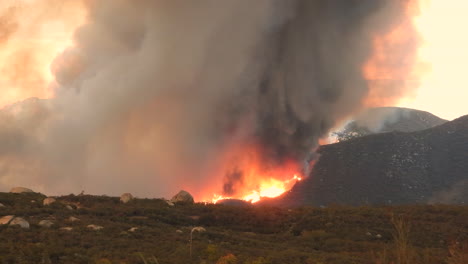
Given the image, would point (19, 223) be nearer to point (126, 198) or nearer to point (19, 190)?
point (126, 198)

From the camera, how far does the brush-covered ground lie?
22.5m

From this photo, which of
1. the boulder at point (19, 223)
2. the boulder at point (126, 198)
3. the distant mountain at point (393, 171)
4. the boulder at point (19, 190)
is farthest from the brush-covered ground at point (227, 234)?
the distant mountain at point (393, 171)

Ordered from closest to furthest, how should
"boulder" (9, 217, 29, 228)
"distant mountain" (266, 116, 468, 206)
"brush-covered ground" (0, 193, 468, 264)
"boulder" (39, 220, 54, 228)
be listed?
"brush-covered ground" (0, 193, 468, 264) < "boulder" (9, 217, 29, 228) < "boulder" (39, 220, 54, 228) < "distant mountain" (266, 116, 468, 206)

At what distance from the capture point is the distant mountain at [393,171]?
111m

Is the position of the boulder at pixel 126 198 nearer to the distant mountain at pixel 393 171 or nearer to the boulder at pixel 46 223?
the boulder at pixel 46 223

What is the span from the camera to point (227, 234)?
1435 inches

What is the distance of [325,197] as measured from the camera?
363 feet

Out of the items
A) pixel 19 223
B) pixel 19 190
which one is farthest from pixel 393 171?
pixel 19 223

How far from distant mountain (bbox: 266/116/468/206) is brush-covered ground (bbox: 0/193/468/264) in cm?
5401

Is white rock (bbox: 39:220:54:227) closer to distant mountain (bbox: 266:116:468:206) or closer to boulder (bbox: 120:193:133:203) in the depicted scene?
boulder (bbox: 120:193:133:203)

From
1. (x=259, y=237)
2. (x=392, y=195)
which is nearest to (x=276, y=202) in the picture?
(x=392, y=195)

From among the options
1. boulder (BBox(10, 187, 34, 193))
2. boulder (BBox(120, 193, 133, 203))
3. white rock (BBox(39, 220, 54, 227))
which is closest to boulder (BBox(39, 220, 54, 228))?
white rock (BBox(39, 220, 54, 227))

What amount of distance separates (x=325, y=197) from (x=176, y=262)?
9350 cm

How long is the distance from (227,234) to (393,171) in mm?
101063
